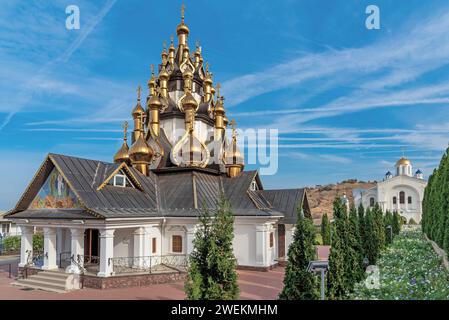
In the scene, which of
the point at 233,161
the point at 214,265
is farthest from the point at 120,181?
the point at 214,265

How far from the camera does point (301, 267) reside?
9930 millimetres

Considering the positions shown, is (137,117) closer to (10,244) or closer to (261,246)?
(261,246)

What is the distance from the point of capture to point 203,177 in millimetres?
21391

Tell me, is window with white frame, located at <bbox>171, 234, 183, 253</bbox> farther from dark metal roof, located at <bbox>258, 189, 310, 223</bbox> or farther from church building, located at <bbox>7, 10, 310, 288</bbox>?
dark metal roof, located at <bbox>258, 189, 310, 223</bbox>

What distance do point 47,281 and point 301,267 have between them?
11.2 metres

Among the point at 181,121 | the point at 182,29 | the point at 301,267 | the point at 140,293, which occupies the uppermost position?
the point at 182,29

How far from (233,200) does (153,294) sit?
8.51 metres

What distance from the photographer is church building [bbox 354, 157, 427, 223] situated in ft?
207

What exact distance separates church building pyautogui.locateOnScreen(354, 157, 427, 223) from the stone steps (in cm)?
6054

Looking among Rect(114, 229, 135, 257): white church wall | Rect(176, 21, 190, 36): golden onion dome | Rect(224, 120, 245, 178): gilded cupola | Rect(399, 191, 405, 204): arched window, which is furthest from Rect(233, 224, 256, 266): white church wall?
Rect(399, 191, 405, 204): arched window

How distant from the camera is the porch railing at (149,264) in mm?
15754

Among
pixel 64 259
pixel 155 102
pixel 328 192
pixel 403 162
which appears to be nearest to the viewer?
pixel 64 259

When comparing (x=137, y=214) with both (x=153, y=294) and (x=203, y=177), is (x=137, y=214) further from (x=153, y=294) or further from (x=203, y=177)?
(x=203, y=177)
